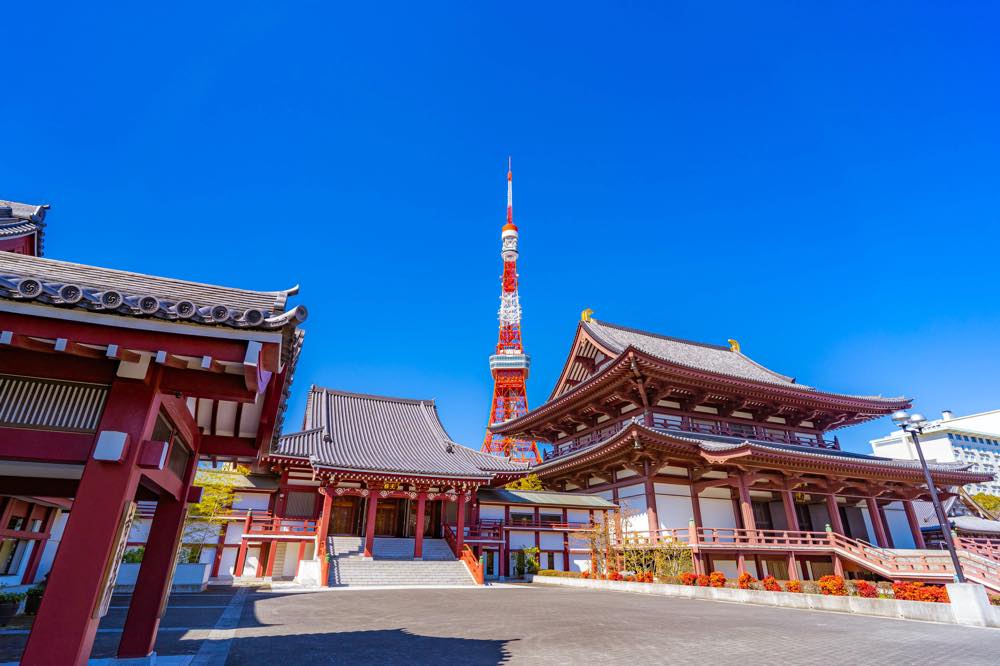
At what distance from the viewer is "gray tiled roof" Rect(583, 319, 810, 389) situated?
3047cm

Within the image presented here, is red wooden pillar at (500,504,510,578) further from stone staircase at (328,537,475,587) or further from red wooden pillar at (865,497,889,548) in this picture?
red wooden pillar at (865,497,889,548)

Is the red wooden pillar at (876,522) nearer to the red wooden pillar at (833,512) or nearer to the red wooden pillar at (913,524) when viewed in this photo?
the red wooden pillar at (833,512)

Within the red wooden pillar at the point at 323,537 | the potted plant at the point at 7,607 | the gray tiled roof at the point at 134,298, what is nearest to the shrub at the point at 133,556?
the red wooden pillar at the point at 323,537

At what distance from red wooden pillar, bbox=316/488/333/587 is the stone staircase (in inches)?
19.7

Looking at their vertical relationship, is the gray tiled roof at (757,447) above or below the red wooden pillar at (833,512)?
above

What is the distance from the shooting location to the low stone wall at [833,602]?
1134 centimetres

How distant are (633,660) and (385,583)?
14.2 metres

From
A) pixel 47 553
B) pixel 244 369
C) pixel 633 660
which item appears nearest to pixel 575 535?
pixel 633 660

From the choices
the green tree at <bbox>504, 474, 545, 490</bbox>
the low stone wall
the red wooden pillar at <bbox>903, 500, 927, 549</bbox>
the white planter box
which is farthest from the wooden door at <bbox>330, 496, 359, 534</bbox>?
the red wooden pillar at <bbox>903, 500, 927, 549</bbox>

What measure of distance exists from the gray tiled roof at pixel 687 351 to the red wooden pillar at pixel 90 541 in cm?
2523

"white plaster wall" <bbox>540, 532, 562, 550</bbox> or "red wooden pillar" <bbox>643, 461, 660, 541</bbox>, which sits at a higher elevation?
"red wooden pillar" <bbox>643, 461, 660, 541</bbox>

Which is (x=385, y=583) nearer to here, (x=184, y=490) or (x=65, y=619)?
(x=184, y=490)

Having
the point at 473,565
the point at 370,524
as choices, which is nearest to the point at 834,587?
the point at 473,565

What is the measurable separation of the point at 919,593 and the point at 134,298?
705 inches
